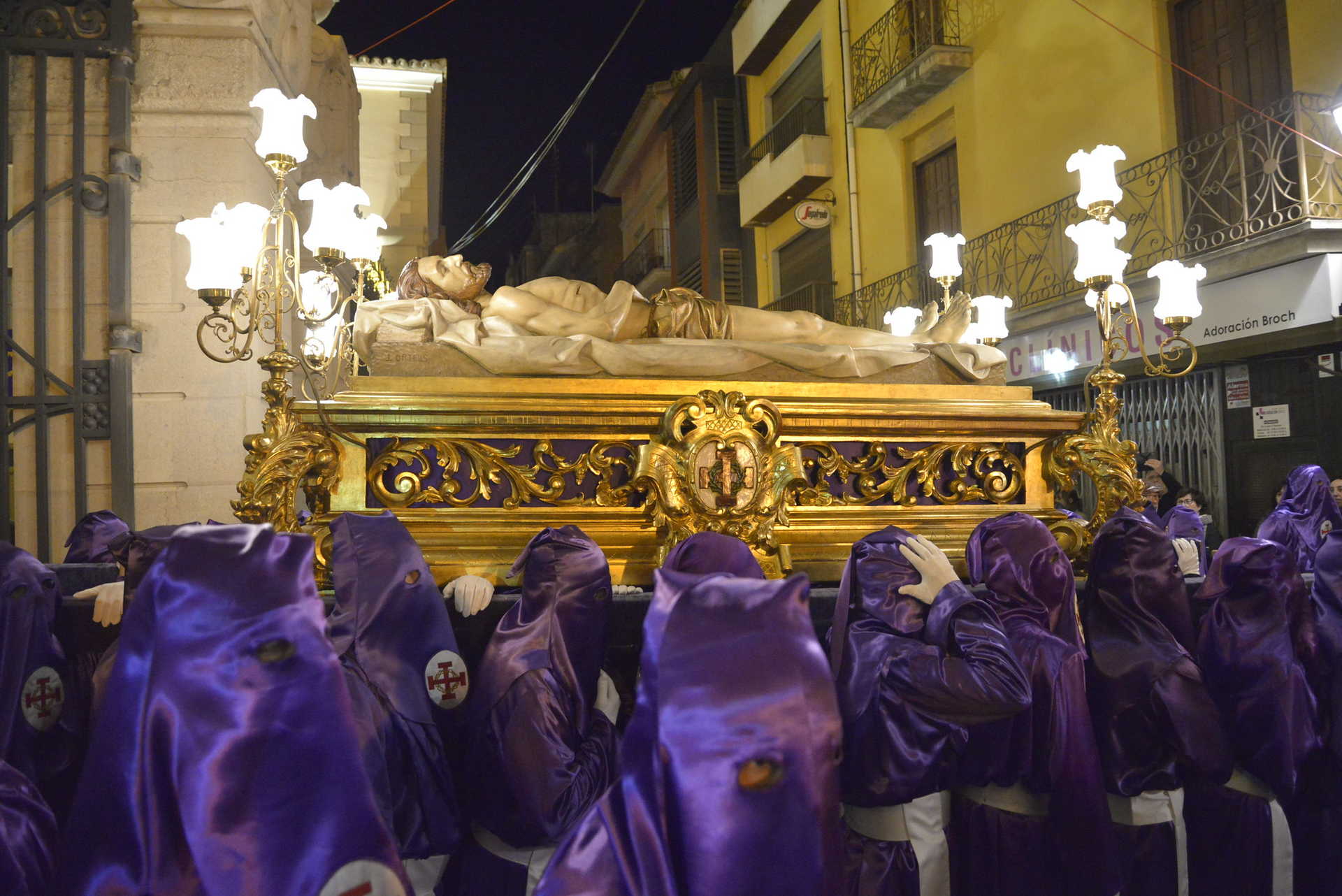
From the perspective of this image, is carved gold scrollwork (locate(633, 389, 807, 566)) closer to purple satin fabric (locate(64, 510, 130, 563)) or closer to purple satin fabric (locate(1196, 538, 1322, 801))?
purple satin fabric (locate(1196, 538, 1322, 801))

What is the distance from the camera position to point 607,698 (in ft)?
8.09

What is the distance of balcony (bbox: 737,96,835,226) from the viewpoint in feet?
40.8

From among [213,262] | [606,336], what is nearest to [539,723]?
[606,336]

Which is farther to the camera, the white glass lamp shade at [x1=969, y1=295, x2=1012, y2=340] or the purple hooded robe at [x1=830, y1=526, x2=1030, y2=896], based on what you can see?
the white glass lamp shade at [x1=969, y1=295, x2=1012, y2=340]

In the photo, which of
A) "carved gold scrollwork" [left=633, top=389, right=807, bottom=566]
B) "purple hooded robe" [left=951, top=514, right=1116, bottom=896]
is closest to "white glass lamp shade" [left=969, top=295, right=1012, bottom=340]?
"carved gold scrollwork" [left=633, top=389, right=807, bottom=566]

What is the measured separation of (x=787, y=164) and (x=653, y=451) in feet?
34.2

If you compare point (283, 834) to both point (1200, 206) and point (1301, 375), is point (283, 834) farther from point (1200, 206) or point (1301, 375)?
point (1200, 206)

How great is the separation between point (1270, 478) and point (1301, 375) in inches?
31.1

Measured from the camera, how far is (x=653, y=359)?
3.35 meters

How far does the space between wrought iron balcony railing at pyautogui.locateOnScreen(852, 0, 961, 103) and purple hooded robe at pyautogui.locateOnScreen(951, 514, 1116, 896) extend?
354 inches

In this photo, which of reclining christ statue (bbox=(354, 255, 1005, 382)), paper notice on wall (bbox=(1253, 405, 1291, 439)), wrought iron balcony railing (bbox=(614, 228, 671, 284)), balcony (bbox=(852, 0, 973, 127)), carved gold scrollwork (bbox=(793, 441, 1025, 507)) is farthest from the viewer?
wrought iron balcony railing (bbox=(614, 228, 671, 284))

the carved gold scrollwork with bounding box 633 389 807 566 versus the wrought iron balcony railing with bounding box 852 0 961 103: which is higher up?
the wrought iron balcony railing with bounding box 852 0 961 103

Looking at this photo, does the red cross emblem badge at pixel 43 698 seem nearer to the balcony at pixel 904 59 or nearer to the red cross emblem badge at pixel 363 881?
the red cross emblem badge at pixel 363 881

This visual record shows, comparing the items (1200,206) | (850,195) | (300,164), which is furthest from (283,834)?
(850,195)
